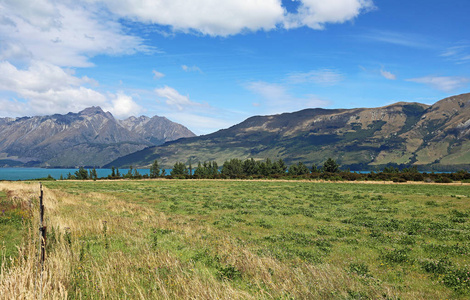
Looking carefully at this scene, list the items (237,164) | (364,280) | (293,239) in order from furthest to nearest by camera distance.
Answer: (237,164)
(293,239)
(364,280)

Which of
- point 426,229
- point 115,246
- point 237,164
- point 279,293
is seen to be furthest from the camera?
point 237,164

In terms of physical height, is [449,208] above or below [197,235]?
below

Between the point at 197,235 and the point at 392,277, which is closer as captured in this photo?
the point at 392,277

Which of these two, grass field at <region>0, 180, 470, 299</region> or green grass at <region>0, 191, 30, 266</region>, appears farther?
green grass at <region>0, 191, 30, 266</region>

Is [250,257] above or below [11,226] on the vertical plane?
below

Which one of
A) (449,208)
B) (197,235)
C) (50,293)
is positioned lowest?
(449,208)

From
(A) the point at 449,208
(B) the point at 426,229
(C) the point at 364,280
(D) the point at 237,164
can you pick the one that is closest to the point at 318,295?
(C) the point at 364,280

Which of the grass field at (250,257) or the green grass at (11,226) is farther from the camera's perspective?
the green grass at (11,226)

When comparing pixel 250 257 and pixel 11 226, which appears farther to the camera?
pixel 11 226

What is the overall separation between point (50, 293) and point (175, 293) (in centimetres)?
398

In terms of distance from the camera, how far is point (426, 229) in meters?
20.9

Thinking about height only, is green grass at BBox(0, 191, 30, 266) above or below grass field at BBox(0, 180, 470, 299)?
above

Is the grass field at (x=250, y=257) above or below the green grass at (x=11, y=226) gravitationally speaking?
below

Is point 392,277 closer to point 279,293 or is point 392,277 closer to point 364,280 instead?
point 364,280
